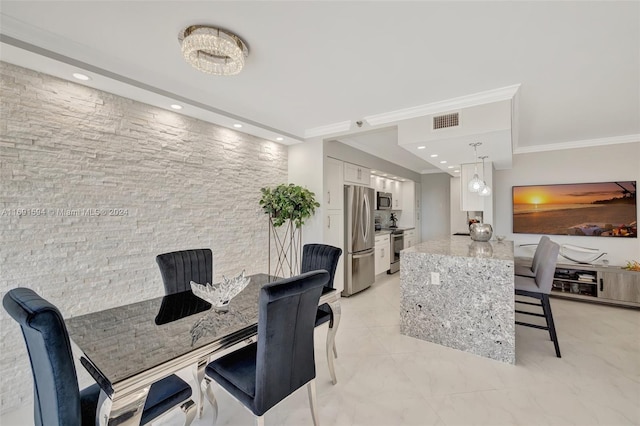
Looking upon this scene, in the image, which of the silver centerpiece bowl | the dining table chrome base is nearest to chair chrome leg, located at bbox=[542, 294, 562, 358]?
the silver centerpiece bowl

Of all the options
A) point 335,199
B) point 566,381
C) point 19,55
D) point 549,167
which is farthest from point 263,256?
point 549,167

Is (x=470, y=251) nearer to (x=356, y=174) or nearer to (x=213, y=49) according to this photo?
(x=356, y=174)

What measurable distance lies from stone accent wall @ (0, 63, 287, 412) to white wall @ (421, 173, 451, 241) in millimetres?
5504

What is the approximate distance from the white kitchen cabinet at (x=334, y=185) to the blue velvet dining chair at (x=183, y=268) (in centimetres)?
197

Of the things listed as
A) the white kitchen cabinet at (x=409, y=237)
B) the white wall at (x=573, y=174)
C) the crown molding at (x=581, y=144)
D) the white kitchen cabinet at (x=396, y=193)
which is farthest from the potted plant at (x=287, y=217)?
the crown molding at (x=581, y=144)

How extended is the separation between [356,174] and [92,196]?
354 centimetres

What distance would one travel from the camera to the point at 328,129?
3.84m

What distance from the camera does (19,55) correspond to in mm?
1882

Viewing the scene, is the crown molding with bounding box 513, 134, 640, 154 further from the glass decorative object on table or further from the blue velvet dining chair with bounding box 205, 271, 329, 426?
the glass decorative object on table

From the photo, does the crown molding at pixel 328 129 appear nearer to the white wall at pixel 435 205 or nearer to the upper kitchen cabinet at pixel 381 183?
the upper kitchen cabinet at pixel 381 183

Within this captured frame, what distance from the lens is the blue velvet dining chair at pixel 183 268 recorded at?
2.24m

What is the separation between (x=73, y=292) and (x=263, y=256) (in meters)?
2.06

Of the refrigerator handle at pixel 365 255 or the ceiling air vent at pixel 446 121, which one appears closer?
the ceiling air vent at pixel 446 121

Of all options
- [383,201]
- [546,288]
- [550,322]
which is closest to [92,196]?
[546,288]
